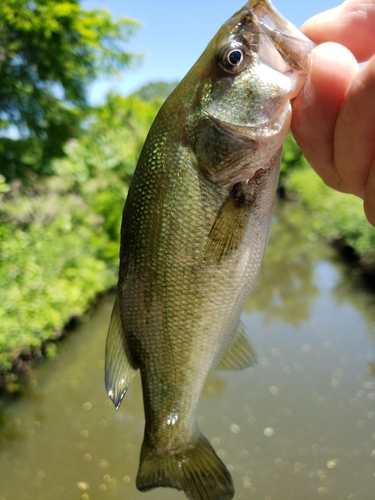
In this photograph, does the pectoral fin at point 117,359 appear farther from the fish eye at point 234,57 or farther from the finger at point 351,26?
the finger at point 351,26

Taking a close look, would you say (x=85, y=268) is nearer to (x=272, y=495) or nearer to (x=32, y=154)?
(x=32, y=154)

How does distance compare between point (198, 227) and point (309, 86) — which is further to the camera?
point (198, 227)

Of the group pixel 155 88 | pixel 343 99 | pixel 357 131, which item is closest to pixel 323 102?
pixel 343 99

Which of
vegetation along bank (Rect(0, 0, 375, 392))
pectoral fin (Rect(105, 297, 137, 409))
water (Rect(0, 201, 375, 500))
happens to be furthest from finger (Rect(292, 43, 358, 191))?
vegetation along bank (Rect(0, 0, 375, 392))

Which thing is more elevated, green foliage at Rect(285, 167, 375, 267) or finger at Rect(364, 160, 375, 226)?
finger at Rect(364, 160, 375, 226)

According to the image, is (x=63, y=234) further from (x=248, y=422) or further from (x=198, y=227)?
(x=198, y=227)

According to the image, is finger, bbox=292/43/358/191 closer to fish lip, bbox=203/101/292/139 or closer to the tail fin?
fish lip, bbox=203/101/292/139
